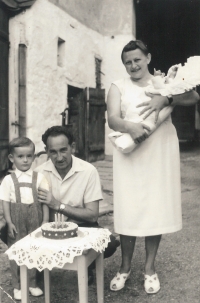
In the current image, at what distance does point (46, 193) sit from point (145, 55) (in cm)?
112

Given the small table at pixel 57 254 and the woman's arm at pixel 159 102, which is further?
the woman's arm at pixel 159 102

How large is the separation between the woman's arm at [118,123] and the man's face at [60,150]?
338mm

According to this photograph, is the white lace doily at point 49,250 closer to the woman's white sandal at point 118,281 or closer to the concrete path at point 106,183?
the woman's white sandal at point 118,281

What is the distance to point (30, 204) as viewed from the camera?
2732 millimetres

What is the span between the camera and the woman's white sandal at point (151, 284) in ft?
9.50

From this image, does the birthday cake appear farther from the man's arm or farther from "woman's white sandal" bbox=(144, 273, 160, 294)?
"woman's white sandal" bbox=(144, 273, 160, 294)

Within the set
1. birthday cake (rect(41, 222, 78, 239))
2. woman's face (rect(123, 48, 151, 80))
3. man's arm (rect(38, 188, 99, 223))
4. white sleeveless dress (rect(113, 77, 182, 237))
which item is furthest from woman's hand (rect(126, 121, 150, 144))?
birthday cake (rect(41, 222, 78, 239))

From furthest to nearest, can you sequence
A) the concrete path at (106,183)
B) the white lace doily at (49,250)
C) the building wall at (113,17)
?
the building wall at (113,17), the concrete path at (106,183), the white lace doily at (49,250)

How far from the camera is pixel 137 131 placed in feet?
8.64

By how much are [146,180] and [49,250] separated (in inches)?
35.5

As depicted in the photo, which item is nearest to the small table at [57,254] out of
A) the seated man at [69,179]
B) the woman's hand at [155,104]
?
the seated man at [69,179]

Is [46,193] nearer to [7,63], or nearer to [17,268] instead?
[17,268]

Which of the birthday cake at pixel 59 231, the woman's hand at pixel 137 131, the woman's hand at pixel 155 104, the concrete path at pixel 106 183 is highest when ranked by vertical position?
the woman's hand at pixel 155 104

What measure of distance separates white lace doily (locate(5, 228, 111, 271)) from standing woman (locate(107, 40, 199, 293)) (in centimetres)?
56
